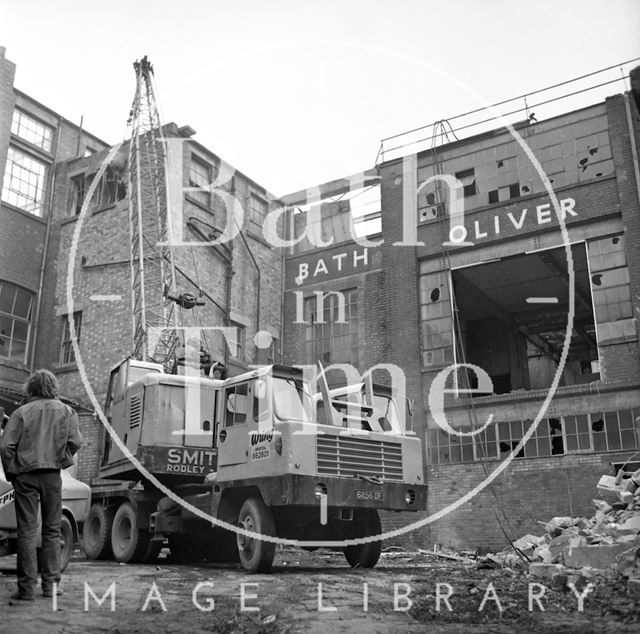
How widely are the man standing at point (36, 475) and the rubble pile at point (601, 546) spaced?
16.1 feet

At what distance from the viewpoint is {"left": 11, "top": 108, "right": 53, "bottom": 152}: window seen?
81.3 feet

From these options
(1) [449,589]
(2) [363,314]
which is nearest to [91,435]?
(2) [363,314]

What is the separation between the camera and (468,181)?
21.8m

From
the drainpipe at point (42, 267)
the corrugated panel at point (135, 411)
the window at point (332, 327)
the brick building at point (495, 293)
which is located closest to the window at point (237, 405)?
the corrugated panel at point (135, 411)

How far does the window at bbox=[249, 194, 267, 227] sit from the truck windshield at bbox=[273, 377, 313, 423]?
1705 cm

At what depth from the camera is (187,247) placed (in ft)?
75.5

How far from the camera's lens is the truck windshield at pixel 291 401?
10000 millimetres

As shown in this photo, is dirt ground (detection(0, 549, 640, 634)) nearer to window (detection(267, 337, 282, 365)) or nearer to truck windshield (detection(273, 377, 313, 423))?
truck windshield (detection(273, 377, 313, 423))

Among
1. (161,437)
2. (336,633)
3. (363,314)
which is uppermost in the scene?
(363,314)

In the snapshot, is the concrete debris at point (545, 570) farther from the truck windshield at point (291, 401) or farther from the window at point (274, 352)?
the window at point (274, 352)

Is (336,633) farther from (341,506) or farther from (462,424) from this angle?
(462,424)

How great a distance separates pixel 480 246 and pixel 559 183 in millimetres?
2709

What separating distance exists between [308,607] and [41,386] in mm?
2999

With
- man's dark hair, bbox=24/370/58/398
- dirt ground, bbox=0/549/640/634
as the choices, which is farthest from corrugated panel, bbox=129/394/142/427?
man's dark hair, bbox=24/370/58/398
